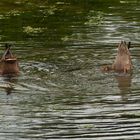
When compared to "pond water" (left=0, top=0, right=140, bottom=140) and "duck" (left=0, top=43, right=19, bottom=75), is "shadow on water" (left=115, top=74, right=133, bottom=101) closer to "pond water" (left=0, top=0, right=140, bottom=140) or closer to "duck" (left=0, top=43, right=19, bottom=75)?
"pond water" (left=0, top=0, right=140, bottom=140)

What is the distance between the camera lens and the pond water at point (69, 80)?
14.5m

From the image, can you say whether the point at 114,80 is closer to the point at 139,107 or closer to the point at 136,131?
the point at 139,107

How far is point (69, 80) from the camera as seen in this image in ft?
61.0

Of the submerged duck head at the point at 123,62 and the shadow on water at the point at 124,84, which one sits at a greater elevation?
the submerged duck head at the point at 123,62

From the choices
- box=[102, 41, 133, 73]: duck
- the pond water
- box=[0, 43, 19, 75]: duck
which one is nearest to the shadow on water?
the pond water

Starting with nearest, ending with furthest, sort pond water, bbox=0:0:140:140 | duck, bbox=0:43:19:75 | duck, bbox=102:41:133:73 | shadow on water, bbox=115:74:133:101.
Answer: pond water, bbox=0:0:140:140 → shadow on water, bbox=115:74:133:101 → duck, bbox=0:43:19:75 → duck, bbox=102:41:133:73

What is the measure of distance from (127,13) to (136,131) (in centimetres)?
1638

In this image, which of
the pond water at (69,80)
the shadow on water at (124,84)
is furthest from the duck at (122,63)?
the shadow on water at (124,84)

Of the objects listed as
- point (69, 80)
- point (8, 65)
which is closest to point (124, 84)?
point (69, 80)

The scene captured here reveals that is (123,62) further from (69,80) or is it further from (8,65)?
(8,65)

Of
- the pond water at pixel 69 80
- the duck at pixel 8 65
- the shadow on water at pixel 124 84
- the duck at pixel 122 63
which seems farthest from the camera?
the duck at pixel 122 63

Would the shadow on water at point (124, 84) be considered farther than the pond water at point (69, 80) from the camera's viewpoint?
Yes

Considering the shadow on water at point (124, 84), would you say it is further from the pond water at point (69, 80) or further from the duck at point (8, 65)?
the duck at point (8, 65)

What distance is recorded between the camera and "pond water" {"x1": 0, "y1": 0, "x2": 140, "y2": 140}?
14517 millimetres
